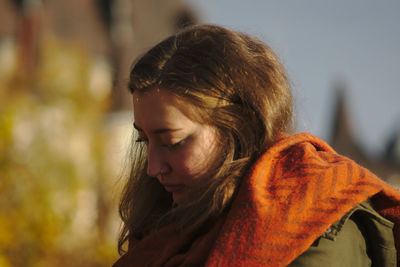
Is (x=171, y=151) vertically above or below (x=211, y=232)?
above

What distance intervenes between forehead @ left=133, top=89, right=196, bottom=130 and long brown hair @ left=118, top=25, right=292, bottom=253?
22 millimetres

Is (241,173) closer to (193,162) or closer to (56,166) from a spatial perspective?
(193,162)

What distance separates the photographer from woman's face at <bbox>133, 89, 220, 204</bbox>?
1.66 meters

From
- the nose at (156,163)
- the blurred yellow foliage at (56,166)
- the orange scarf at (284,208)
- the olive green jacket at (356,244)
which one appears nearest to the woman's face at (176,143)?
the nose at (156,163)

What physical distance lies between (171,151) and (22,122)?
8.70 metres

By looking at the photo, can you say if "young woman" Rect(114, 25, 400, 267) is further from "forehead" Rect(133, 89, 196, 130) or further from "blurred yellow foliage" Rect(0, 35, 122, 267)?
"blurred yellow foliage" Rect(0, 35, 122, 267)

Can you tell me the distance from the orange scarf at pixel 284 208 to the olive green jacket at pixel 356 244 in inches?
1.7

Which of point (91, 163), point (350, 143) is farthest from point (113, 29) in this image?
point (350, 143)

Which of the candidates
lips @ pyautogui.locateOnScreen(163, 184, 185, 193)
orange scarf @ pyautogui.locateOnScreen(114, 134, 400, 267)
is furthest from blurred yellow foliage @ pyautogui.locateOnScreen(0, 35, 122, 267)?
orange scarf @ pyautogui.locateOnScreen(114, 134, 400, 267)

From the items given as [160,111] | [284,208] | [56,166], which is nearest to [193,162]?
[160,111]

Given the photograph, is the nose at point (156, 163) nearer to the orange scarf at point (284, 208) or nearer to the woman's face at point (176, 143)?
the woman's face at point (176, 143)

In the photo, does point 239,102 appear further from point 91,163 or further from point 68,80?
point 68,80

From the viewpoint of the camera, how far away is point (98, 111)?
46.5 feet

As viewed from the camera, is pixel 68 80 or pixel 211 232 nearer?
pixel 211 232
